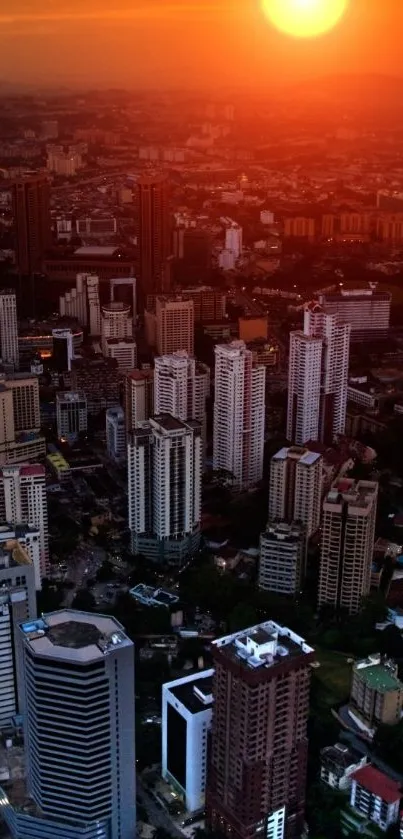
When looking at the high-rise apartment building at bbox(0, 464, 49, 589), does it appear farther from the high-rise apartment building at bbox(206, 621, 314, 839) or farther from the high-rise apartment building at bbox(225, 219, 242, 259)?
the high-rise apartment building at bbox(225, 219, 242, 259)

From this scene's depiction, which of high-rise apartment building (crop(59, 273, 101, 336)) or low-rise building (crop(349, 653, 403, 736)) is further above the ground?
high-rise apartment building (crop(59, 273, 101, 336))

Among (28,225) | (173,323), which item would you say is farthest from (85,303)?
(28,225)

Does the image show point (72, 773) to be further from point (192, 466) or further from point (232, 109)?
point (232, 109)

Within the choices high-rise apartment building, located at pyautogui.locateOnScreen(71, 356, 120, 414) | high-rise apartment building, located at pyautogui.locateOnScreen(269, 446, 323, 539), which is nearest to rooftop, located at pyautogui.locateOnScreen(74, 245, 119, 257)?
high-rise apartment building, located at pyautogui.locateOnScreen(71, 356, 120, 414)

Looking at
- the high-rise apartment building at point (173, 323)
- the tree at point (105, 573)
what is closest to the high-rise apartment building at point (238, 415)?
the tree at point (105, 573)

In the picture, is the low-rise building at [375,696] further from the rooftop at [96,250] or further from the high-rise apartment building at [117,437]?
the rooftop at [96,250]

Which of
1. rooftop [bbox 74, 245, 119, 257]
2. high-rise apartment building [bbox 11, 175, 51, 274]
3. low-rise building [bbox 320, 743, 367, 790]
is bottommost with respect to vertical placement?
low-rise building [bbox 320, 743, 367, 790]

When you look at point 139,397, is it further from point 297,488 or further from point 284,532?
point 284,532
